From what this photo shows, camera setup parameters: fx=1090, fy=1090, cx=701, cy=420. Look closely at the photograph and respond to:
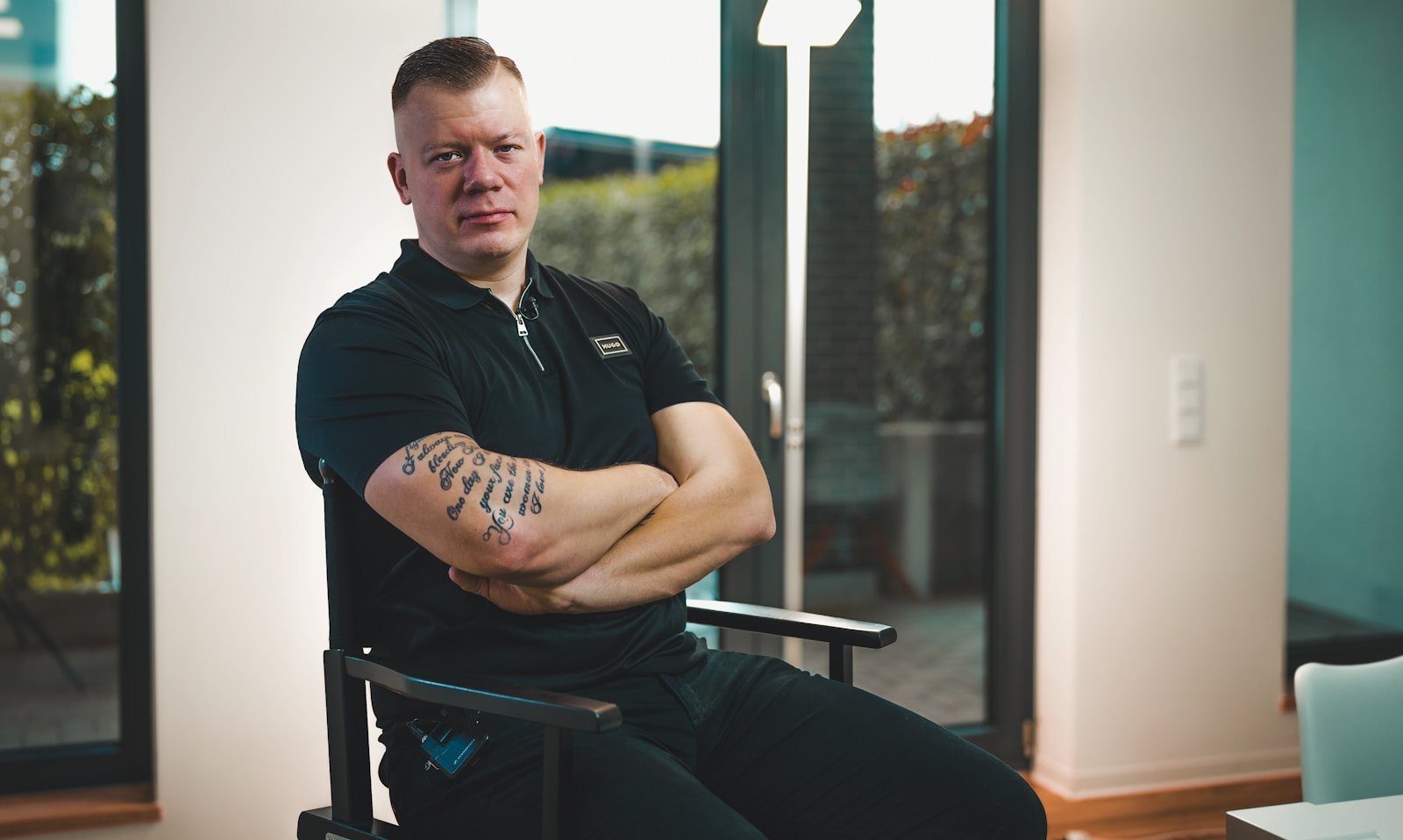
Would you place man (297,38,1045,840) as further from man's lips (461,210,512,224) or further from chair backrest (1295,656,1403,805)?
chair backrest (1295,656,1403,805)

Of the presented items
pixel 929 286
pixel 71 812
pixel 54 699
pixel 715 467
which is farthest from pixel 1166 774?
pixel 54 699

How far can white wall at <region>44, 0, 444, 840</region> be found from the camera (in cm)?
235

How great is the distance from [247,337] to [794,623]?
143 centimetres

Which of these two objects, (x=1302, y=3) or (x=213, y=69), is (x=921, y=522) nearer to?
(x=1302, y=3)

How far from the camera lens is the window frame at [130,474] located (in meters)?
2.43

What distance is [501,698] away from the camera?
123 cm

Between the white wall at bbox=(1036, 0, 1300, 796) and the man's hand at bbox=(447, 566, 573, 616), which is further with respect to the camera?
the white wall at bbox=(1036, 0, 1300, 796)

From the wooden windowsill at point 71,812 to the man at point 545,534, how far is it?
1.26 metres

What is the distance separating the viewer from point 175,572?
2383mm

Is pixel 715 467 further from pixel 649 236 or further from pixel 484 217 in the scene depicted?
pixel 649 236

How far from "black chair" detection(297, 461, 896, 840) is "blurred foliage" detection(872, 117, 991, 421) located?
194 centimetres

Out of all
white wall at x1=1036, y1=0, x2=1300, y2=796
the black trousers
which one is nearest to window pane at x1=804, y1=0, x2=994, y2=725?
white wall at x1=1036, y1=0, x2=1300, y2=796

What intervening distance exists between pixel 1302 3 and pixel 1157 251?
1188mm

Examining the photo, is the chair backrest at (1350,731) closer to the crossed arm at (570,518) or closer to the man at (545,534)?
the man at (545,534)
